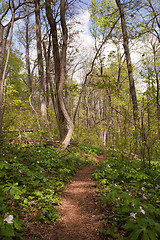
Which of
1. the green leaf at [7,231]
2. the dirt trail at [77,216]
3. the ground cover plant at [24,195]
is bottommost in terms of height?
the dirt trail at [77,216]

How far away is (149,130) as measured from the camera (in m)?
4.62

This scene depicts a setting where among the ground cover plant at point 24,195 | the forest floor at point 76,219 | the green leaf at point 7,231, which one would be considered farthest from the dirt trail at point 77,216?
the green leaf at point 7,231

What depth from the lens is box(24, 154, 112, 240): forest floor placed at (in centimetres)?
220

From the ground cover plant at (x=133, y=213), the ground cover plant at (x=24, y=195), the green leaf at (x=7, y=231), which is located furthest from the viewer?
the ground cover plant at (x=24, y=195)

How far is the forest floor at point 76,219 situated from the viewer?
7.21 feet

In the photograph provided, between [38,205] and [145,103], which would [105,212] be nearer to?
[38,205]

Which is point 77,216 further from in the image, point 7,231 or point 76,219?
point 7,231

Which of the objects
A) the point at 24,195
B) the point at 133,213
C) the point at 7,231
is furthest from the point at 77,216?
the point at 7,231

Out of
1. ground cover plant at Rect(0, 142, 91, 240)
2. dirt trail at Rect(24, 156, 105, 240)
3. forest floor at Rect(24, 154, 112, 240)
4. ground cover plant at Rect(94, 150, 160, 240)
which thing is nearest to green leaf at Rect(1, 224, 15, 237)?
ground cover plant at Rect(0, 142, 91, 240)

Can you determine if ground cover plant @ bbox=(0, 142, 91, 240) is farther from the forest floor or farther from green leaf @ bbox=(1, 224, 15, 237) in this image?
the forest floor

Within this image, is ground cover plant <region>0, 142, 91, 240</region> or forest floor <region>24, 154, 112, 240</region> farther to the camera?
forest floor <region>24, 154, 112, 240</region>

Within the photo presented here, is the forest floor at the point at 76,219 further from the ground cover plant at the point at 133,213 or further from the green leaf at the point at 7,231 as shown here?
the green leaf at the point at 7,231

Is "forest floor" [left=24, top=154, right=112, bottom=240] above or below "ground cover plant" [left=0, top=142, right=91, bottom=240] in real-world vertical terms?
below

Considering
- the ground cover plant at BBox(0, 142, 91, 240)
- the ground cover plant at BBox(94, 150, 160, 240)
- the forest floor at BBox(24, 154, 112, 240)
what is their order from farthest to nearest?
the forest floor at BBox(24, 154, 112, 240) < the ground cover plant at BBox(0, 142, 91, 240) < the ground cover plant at BBox(94, 150, 160, 240)
